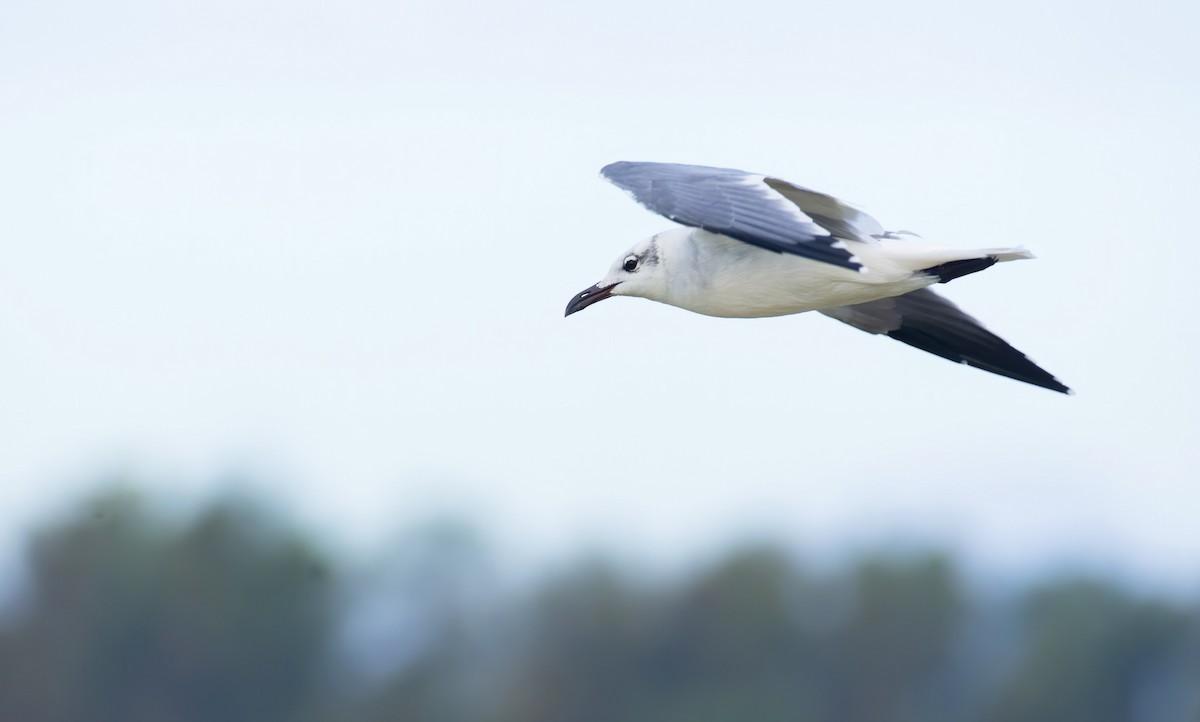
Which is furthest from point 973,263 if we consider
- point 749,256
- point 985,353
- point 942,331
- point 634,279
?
point 634,279

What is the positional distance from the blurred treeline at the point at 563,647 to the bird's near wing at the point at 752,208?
35994 millimetres

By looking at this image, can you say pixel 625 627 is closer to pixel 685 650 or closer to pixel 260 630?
pixel 685 650

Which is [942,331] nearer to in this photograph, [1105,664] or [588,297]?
[588,297]

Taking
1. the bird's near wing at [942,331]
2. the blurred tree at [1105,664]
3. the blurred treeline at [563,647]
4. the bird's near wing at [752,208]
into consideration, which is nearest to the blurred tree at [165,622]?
the blurred treeline at [563,647]

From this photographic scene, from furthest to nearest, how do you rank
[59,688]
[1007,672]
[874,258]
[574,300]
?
[1007,672]
[59,688]
[574,300]
[874,258]

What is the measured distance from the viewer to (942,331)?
10.5 meters

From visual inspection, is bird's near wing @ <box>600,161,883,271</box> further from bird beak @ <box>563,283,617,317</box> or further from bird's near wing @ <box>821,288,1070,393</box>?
bird's near wing @ <box>821,288,1070,393</box>

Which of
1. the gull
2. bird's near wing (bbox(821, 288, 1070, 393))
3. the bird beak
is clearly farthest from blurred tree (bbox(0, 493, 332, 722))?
the gull

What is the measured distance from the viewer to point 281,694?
4703cm

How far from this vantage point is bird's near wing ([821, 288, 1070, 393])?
10.2 metres

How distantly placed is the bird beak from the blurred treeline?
116ft

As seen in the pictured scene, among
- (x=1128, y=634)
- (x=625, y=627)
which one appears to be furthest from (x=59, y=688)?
(x=1128, y=634)

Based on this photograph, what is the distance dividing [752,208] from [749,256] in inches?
24.9

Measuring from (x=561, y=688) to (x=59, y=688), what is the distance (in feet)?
36.1
